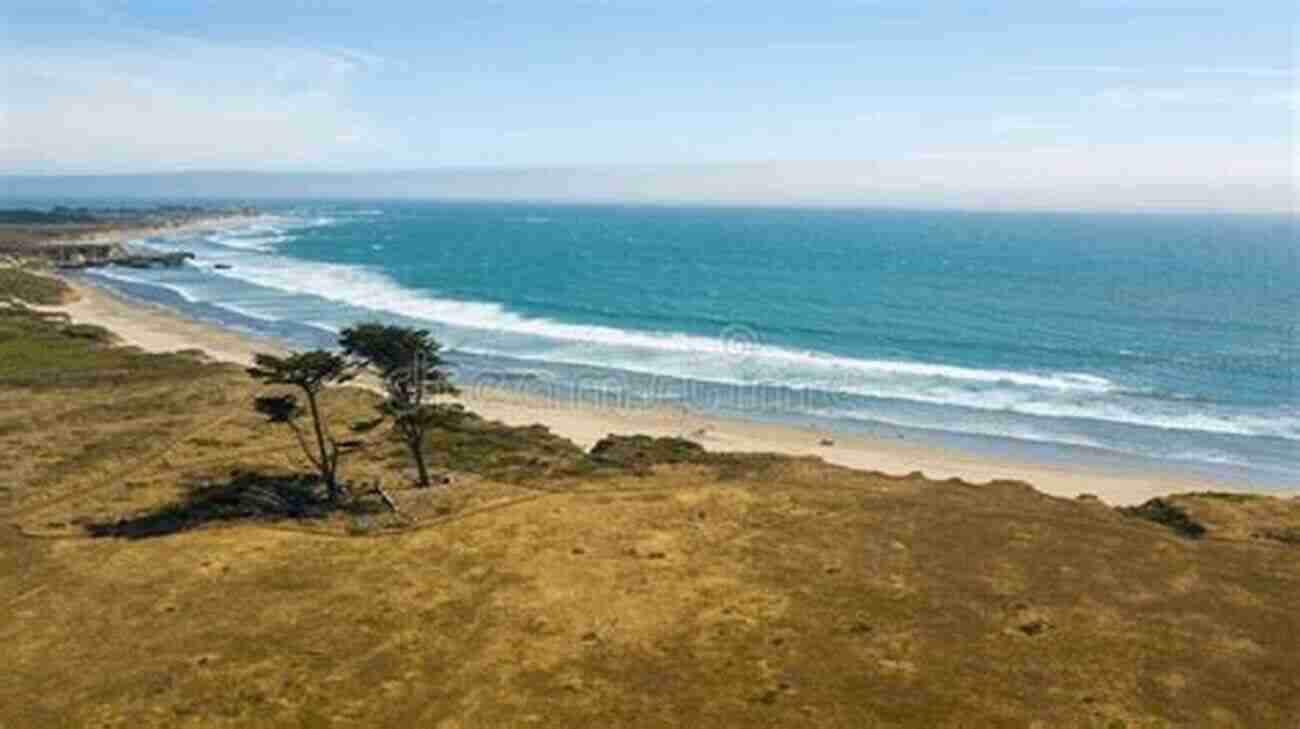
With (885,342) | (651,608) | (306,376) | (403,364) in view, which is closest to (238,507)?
(306,376)

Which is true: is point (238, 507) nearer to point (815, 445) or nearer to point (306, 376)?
point (306, 376)

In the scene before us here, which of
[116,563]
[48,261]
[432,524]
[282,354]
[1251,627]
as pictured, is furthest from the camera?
[48,261]

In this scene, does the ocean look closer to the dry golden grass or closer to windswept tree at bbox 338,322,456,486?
the dry golden grass

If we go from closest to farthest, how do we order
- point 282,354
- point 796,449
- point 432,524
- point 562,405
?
point 432,524 → point 796,449 → point 562,405 → point 282,354

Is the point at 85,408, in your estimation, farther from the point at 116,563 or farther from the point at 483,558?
the point at 483,558

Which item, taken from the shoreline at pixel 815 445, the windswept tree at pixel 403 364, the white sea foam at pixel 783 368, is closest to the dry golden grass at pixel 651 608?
the windswept tree at pixel 403 364

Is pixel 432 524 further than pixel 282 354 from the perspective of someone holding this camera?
No

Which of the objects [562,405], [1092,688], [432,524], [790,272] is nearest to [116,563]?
[432,524]
